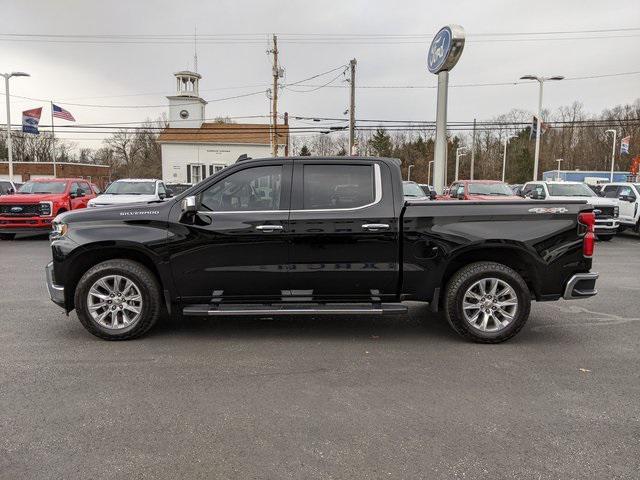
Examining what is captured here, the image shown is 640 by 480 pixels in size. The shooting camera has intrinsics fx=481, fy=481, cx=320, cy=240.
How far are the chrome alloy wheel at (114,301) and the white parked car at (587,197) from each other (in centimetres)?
1206

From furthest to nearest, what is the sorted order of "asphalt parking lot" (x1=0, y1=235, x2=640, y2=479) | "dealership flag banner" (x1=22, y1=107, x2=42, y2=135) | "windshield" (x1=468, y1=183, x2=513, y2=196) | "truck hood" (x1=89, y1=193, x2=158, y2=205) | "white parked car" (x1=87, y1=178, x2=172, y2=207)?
"dealership flag banner" (x1=22, y1=107, x2=42, y2=135) → "windshield" (x1=468, y1=183, x2=513, y2=196) → "white parked car" (x1=87, y1=178, x2=172, y2=207) → "truck hood" (x1=89, y1=193, x2=158, y2=205) → "asphalt parking lot" (x1=0, y1=235, x2=640, y2=479)

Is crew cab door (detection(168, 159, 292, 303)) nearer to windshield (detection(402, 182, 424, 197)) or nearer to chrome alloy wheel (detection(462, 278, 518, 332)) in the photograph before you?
chrome alloy wheel (detection(462, 278, 518, 332))

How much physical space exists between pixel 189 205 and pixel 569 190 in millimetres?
14793

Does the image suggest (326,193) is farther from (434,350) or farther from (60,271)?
(60,271)

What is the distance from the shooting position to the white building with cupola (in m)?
48.2

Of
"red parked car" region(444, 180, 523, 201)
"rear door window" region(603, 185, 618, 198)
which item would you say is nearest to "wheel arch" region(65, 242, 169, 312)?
"red parked car" region(444, 180, 523, 201)

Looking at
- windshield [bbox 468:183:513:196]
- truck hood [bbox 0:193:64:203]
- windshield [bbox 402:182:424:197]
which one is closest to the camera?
truck hood [bbox 0:193:64:203]

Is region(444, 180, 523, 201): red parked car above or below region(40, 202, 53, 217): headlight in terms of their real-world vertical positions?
above

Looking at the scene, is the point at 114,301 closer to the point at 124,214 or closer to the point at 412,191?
the point at 124,214

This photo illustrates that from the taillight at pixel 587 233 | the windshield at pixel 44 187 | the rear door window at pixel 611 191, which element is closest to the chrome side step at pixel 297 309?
the taillight at pixel 587 233

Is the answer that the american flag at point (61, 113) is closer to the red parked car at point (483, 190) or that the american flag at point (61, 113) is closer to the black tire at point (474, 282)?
the red parked car at point (483, 190)

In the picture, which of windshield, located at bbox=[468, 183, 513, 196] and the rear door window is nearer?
windshield, located at bbox=[468, 183, 513, 196]

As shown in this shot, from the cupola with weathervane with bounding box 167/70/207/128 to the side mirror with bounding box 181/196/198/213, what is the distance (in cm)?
4765

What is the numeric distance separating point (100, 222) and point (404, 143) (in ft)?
305
